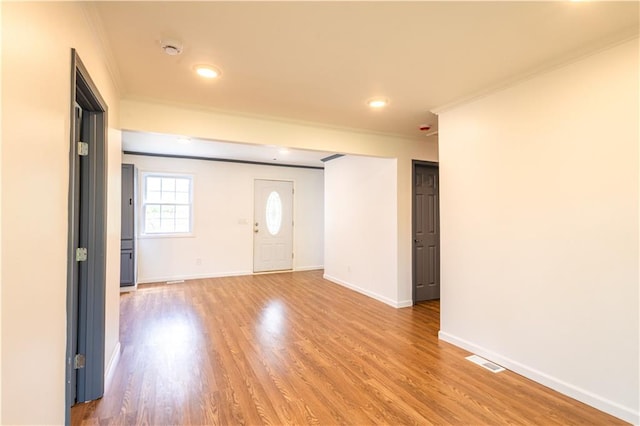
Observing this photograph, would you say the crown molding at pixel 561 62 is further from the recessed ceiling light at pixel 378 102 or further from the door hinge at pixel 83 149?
the door hinge at pixel 83 149

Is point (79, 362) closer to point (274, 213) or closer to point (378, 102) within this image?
point (378, 102)

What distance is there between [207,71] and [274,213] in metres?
4.69

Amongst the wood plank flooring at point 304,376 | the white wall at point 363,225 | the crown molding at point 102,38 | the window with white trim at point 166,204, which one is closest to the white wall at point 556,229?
the wood plank flooring at point 304,376

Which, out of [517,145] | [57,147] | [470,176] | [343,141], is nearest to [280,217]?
[343,141]

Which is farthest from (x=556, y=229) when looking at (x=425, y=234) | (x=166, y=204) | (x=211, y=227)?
(x=166, y=204)

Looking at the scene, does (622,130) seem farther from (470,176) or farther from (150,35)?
(150,35)

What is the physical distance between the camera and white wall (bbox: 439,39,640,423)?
1984mm

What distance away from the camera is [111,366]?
8.20 feet

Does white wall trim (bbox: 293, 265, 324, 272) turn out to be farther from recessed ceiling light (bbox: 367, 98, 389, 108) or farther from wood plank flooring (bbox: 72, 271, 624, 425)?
recessed ceiling light (bbox: 367, 98, 389, 108)

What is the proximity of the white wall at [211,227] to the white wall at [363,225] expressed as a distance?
4.55 ft

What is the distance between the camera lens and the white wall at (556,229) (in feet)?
6.51

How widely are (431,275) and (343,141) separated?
252cm

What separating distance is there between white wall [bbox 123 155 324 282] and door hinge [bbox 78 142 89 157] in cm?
411

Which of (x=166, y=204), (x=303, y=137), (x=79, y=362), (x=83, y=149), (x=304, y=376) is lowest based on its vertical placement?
(x=304, y=376)
